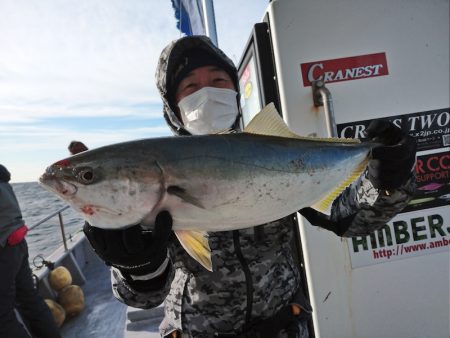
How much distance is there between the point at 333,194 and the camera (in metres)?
1.70

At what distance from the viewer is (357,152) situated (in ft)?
5.59

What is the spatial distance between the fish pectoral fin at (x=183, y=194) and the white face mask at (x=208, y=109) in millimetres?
862

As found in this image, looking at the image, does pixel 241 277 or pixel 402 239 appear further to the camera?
pixel 402 239

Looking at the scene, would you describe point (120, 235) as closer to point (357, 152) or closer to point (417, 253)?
point (357, 152)

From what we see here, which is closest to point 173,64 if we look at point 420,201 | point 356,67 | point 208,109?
point 208,109

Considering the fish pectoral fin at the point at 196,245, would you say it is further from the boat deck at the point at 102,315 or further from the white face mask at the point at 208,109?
the boat deck at the point at 102,315

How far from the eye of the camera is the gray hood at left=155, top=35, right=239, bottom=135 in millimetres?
2215

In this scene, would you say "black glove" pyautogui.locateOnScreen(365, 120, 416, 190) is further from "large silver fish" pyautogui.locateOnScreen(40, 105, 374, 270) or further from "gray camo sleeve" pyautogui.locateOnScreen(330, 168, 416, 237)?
"large silver fish" pyautogui.locateOnScreen(40, 105, 374, 270)

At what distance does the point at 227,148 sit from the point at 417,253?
7.29 ft

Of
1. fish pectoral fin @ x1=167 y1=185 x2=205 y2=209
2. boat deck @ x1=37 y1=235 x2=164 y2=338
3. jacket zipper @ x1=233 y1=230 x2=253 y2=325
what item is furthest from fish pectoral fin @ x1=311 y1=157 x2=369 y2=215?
boat deck @ x1=37 y1=235 x2=164 y2=338

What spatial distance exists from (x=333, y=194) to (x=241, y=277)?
0.71 m

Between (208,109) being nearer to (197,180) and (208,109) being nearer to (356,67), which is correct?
(197,180)

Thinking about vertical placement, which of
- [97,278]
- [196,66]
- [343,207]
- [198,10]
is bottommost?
[97,278]

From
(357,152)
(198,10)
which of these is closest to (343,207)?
(357,152)
